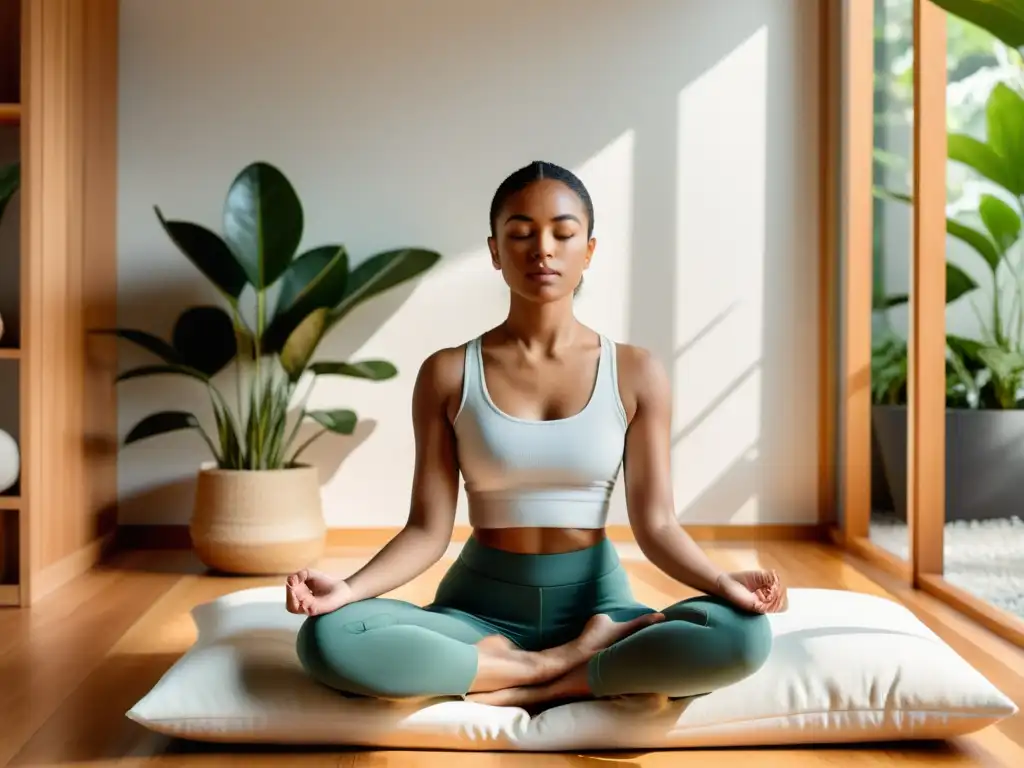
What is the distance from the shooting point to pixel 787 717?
1732 millimetres

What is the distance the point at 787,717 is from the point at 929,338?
1471 millimetres

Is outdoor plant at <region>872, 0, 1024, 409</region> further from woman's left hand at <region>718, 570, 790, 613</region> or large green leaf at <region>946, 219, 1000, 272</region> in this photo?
woman's left hand at <region>718, 570, 790, 613</region>

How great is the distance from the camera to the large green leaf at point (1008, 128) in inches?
122

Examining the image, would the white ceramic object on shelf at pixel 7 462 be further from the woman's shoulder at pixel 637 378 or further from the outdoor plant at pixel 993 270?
the outdoor plant at pixel 993 270

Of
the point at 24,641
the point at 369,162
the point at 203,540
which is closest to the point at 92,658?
the point at 24,641

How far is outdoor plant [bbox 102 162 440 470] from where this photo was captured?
3.15 m

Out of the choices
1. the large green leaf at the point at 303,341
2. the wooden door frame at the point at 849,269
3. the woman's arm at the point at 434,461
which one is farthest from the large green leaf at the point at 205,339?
the wooden door frame at the point at 849,269

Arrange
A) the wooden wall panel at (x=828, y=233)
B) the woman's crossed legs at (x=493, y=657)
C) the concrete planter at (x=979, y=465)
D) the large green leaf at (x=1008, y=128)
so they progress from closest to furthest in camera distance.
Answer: the woman's crossed legs at (x=493, y=657) → the large green leaf at (x=1008, y=128) → the concrete planter at (x=979, y=465) → the wooden wall panel at (x=828, y=233)

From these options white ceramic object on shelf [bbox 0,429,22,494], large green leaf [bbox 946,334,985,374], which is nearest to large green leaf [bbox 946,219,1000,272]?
large green leaf [bbox 946,334,985,374]

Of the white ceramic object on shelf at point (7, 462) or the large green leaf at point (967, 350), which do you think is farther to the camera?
the large green leaf at point (967, 350)

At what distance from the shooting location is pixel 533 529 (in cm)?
184

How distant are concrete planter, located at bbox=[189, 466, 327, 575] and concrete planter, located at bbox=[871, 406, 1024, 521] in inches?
68.2

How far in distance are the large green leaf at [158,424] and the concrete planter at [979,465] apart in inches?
81.7

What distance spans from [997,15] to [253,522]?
219cm
